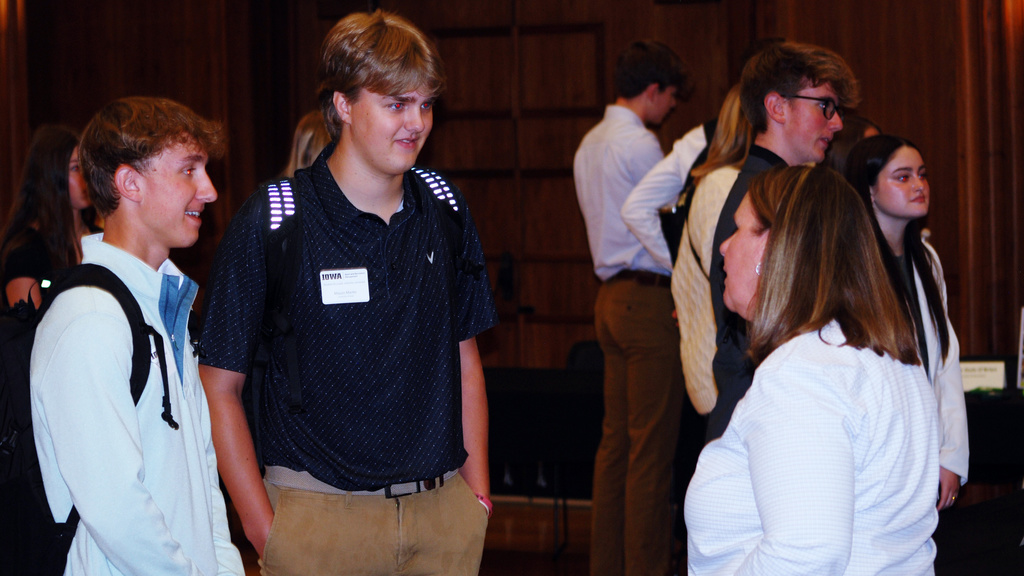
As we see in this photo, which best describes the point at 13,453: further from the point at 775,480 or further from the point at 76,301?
the point at 775,480

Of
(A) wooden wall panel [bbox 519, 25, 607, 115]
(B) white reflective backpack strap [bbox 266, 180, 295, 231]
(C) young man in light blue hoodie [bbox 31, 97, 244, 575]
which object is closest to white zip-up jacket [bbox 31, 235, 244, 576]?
(C) young man in light blue hoodie [bbox 31, 97, 244, 575]

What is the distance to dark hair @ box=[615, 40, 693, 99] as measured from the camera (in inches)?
162

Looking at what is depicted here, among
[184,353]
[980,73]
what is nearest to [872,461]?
[184,353]

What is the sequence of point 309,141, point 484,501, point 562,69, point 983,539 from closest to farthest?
1. point 484,501
2. point 983,539
3. point 309,141
4. point 562,69

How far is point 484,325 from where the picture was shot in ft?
6.57

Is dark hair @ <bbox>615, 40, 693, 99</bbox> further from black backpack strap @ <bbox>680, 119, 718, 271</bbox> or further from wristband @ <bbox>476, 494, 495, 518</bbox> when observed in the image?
wristband @ <bbox>476, 494, 495, 518</bbox>

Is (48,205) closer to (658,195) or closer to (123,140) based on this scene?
(123,140)

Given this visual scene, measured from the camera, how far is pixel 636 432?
11.8 ft

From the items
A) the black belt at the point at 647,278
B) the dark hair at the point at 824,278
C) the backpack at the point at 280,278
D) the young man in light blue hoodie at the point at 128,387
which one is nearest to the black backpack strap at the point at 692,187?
the black belt at the point at 647,278

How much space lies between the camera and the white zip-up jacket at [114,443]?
4.49ft

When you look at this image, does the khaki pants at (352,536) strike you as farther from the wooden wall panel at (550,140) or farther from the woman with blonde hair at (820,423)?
the wooden wall panel at (550,140)

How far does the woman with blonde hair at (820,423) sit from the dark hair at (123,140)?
102 cm

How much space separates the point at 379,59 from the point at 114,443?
80cm

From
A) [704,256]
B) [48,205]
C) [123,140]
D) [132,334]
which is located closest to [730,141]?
[704,256]
